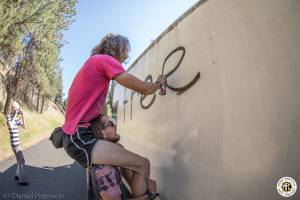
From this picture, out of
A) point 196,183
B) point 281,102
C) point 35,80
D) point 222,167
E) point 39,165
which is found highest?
point 35,80

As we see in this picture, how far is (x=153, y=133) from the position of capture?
3660mm

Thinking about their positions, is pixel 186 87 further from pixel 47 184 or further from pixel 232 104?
pixel 47 184

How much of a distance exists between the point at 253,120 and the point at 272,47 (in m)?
0.45

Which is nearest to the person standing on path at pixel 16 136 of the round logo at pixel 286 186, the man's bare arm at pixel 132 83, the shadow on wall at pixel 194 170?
the shadow on wall at pixel 194 170

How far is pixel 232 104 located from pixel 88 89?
1.10 meters

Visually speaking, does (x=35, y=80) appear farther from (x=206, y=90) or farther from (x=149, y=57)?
(x=206, y=90)

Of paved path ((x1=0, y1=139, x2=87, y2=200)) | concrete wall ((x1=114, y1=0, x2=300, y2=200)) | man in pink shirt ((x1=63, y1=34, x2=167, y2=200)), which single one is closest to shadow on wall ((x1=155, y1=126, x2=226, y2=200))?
concrete wall ((x1=114, y1=0, x2=300, y2=200))

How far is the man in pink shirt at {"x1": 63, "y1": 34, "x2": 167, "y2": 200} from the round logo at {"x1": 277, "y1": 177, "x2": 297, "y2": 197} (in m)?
1.09

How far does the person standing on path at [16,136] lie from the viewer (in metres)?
6.40

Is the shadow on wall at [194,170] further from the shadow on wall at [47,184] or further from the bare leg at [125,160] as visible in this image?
the shadow on wall at [47,184]

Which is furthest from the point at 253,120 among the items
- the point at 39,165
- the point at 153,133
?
the point at 39,165

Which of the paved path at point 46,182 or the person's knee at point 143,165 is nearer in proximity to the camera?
the person's knee at point 143,165

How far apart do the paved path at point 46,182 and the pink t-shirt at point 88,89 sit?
303 centimetres

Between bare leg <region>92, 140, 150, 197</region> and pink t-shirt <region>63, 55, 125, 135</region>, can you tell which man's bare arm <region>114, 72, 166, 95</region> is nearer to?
pink t-shirt <region>63, 55, 125, 135</region>
